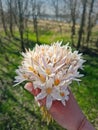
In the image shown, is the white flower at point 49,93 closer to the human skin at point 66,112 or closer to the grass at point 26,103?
the human skin at point 66,112

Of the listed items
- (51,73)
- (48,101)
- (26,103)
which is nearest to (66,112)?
(48,101)

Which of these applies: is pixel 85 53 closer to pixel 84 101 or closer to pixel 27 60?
pixel 84 101

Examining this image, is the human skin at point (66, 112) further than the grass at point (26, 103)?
No

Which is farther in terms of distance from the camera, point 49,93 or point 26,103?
point 26,103

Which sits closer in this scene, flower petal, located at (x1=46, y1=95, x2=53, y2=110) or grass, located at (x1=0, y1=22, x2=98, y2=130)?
flower petal, located at (x1=46, y1=95, x2=53, y2=110)

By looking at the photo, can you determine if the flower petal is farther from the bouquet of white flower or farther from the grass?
the grass

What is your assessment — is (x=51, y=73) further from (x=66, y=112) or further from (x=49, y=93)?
(x=66, y=112)

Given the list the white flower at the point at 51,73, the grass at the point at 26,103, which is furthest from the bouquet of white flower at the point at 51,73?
the grass at the point at 26,103

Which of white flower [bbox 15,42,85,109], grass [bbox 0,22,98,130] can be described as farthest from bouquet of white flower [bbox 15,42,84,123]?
grass [bbox 0,22,98,130]
